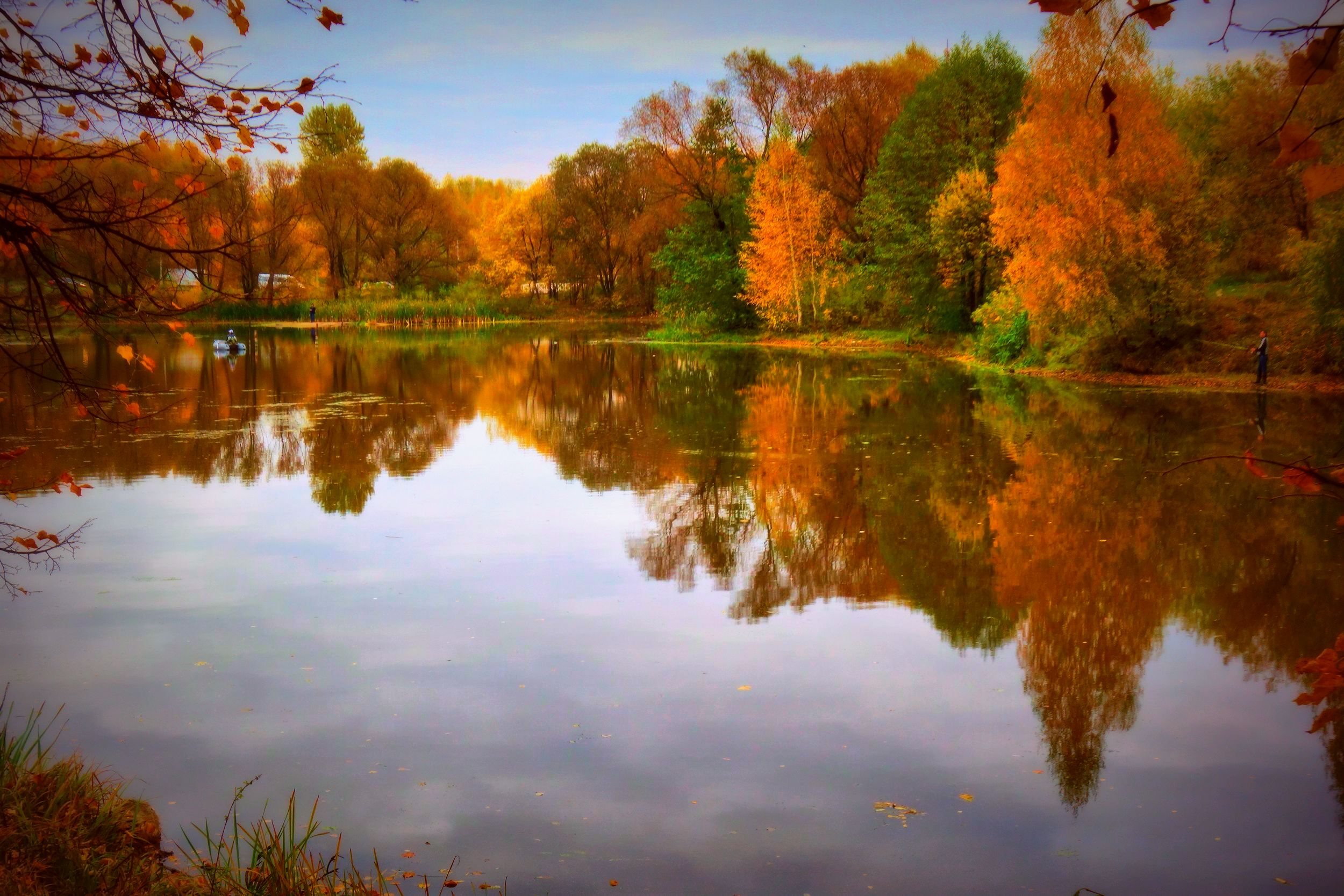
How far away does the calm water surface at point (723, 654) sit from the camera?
583cm

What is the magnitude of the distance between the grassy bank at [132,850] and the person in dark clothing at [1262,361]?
26647mm

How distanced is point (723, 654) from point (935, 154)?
38.8 m

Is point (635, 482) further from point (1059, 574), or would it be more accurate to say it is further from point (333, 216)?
point (333, 216)

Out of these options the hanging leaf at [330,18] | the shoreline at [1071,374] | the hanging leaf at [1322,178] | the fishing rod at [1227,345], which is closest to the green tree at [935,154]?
the shoreline at [1071,374]

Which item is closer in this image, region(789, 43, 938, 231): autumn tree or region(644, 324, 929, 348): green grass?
region(644, 324, 929, 348): green grass

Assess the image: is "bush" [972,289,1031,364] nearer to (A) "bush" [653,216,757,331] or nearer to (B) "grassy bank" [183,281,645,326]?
(A) "bush" [653,216,757,331]

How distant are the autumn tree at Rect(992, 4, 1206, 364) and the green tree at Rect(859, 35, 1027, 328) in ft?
36.1

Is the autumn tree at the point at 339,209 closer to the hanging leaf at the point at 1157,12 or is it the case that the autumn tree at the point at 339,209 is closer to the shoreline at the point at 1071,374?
the shoreline at the point at 1071,374

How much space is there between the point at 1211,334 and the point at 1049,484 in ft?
61.9

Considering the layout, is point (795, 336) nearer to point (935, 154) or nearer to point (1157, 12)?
point (935, 154)

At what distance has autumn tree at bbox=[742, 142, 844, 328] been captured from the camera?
1801 inches

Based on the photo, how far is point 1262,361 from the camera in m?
25.7

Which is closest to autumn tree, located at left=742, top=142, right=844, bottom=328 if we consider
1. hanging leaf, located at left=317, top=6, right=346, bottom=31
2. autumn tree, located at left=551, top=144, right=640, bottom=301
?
autumn tree, located at left=551, top=144, right=640, bottom=301

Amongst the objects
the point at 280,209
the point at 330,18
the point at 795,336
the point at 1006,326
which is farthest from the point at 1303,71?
the point at 280,209
